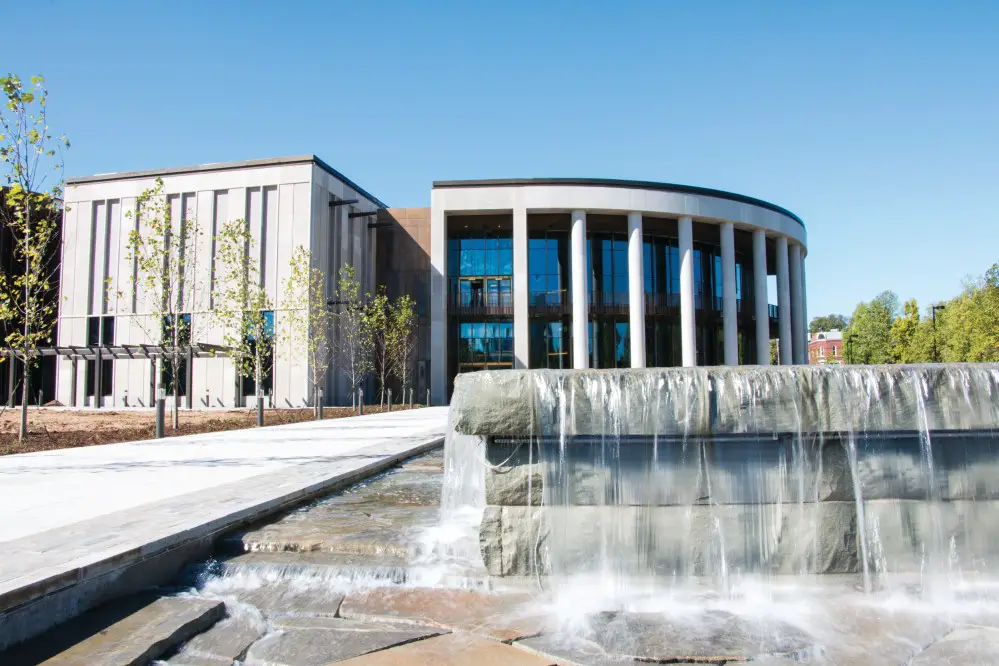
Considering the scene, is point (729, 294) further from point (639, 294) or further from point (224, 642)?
point (224, 642)

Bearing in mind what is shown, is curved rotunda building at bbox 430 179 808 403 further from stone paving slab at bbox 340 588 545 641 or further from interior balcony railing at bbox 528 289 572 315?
stone paving slab at bbox 340 588 545 641

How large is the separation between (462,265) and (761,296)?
63.9 feet

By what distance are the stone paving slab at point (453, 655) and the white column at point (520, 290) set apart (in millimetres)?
33402

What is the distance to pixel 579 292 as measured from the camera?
36.7 meters

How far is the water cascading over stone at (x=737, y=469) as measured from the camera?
382cm

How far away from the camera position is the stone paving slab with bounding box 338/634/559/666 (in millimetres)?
3094

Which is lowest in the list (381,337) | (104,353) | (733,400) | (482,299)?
(733,400)

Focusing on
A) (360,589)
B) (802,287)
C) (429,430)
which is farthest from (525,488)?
(802,287)

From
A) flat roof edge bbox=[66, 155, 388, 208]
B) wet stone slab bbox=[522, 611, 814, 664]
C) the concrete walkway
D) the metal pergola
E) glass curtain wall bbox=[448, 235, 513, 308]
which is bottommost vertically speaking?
wet stone slab bbox=[522, 611, 814, 664]

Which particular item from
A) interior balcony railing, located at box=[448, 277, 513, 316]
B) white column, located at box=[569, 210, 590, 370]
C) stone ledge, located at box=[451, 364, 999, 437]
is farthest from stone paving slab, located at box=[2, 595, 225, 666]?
interior balcony railing, located at box=[448, 277, 513, 316]

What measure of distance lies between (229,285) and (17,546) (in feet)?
102

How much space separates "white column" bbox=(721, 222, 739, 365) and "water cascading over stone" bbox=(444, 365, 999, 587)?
36.9 metres

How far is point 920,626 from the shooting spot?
352cm

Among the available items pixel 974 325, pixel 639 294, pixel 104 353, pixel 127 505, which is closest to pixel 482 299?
pixel 639 294
